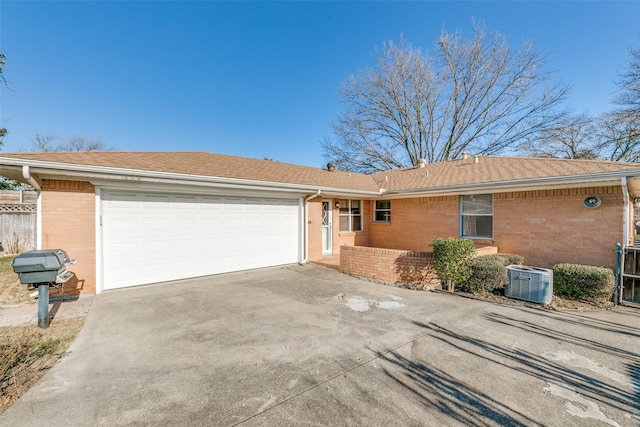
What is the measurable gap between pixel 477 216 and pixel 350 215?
198 inches

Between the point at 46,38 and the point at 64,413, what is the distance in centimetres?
1268

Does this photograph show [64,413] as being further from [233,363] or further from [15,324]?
[15,324]

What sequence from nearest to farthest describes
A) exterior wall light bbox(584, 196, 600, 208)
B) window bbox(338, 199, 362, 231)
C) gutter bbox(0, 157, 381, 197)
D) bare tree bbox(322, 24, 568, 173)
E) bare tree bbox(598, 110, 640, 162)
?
gutter bbox(0, 157, 381, 197)
exterior wall light bbox(584, 196, 600, 208)
window bbox(338, 199, 362, 231)
bare tree bbox(598, 110, 640, 162)
bare tree bbox(322, 24, 568, 173)

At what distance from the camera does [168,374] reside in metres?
3.13

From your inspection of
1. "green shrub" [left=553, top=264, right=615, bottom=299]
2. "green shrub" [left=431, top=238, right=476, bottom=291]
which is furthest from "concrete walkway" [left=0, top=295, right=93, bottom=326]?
"green shrub" [left=553, top=264, right=615, bottom=299]

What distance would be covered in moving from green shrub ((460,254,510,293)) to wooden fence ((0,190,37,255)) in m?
16.9

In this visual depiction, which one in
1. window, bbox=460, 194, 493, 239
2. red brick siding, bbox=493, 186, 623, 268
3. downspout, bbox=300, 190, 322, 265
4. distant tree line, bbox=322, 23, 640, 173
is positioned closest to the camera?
red brick siding, bbox=493, 186, 623, 268

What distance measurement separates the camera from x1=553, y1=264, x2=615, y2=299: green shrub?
565 centimetres

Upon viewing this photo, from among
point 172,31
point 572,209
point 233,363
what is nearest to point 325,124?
point 172,31

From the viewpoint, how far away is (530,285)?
19.2 ft

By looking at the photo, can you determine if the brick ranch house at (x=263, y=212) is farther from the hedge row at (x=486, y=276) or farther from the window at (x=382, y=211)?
the hedge row at (x=486, y=276)

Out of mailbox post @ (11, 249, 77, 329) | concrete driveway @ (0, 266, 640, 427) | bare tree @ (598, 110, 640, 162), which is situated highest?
bare tree @ (598, 110, 640, 162)

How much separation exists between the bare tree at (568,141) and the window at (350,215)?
635 inches

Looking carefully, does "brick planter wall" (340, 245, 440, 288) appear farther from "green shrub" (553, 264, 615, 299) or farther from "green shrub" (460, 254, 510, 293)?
"green shrub" (553, 264, 615, 299)
